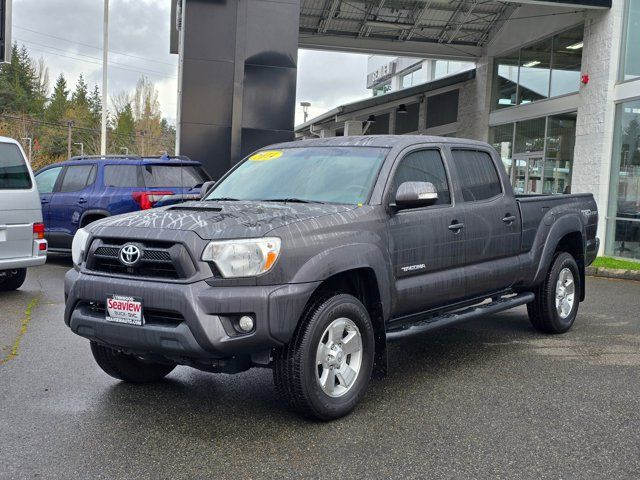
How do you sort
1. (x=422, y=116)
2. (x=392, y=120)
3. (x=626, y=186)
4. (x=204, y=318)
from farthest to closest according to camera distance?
(x=392, y=120) → (x=422, y=116) → (x=626, y=186) → (x=204, y=318)

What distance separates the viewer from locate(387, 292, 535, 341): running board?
4990 mm

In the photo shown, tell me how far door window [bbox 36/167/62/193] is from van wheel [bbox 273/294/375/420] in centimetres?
908

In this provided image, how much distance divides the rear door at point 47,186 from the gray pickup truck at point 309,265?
23.5 feet

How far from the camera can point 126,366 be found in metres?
5.05

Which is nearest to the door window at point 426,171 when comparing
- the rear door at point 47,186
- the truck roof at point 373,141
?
the truck roof at point 373,141

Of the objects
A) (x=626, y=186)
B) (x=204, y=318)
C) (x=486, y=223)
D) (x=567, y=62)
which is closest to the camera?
(x=204, y=318)

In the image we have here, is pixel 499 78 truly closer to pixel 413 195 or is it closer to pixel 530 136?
pixel 530 136

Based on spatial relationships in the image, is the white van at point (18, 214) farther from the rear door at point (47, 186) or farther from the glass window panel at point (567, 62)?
the glass window panel at point (567, 62)

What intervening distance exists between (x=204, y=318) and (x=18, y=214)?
5798 mm

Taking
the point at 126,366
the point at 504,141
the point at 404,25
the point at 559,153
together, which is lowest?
the point at 126,366

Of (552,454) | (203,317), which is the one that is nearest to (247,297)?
(203,317)

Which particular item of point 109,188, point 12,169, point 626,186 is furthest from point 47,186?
point 626,186

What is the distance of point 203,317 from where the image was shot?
3.92 metres

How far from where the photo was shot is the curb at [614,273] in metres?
12.2
